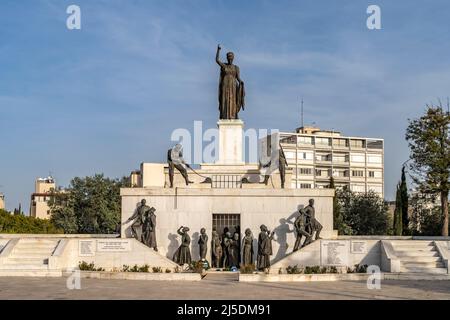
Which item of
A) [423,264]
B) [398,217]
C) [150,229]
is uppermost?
[150,229]

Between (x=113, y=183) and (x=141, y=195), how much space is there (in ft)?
81.6

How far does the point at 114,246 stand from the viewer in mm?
25594

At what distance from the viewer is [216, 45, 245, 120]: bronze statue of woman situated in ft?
107

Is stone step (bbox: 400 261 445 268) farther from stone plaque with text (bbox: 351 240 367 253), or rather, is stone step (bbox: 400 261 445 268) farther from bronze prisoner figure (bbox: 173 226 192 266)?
bronze prisoner figure (bbox: 173 226 192 266)

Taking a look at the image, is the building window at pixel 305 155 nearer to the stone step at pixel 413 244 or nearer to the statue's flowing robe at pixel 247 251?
the stone step at pixel 413 244

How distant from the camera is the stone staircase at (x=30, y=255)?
79.1ft

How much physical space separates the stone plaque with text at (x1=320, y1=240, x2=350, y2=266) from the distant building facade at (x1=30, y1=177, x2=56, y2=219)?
78.4m

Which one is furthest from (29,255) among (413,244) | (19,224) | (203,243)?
(19,224)

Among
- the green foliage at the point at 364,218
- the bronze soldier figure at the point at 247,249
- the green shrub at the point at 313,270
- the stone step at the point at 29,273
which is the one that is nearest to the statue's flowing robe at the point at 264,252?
the bronze soldier figure at the point at 247,249

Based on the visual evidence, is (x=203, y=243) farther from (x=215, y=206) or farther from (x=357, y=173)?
(x=357, y=173)

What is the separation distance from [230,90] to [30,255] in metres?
12.7
